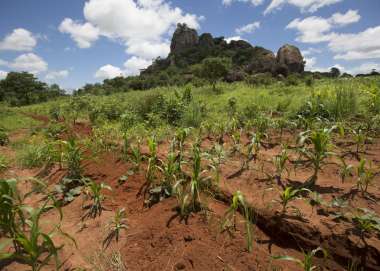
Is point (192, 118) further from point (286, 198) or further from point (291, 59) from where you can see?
point (291, 59)

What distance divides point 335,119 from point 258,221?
412cm

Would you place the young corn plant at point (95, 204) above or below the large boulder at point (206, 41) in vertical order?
below

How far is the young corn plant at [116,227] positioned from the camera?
260 centimetres

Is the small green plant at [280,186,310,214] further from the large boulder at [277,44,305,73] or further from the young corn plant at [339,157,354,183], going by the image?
the large boulder at [277,44,305,73]

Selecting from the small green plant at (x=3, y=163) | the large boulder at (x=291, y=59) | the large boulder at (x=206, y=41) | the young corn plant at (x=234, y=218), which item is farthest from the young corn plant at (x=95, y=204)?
the large boulder at (x=206, y=41)

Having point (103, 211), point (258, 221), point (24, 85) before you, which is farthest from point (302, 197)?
point (24, 85)

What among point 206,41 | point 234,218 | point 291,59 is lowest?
point 234,218

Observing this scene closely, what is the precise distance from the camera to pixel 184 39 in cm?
6353

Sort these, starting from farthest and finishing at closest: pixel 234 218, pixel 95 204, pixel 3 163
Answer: pixel 3 163 < pixel 95 204 < pixel 234 218

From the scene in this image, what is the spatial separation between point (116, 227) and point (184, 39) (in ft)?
212

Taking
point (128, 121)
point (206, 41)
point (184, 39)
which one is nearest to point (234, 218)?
point (128, 121)

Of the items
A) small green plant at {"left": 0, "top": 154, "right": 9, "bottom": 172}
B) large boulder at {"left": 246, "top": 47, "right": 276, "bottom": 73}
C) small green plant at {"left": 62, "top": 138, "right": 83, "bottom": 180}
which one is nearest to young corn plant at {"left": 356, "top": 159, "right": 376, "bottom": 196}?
small green plant at {"left": 62, "top": 138, "right": 83, "bottom": 180}

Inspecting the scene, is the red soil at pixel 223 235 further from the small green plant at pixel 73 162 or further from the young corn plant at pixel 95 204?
the small green plant at pixel 73 162

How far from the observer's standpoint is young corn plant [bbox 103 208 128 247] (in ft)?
8.52
